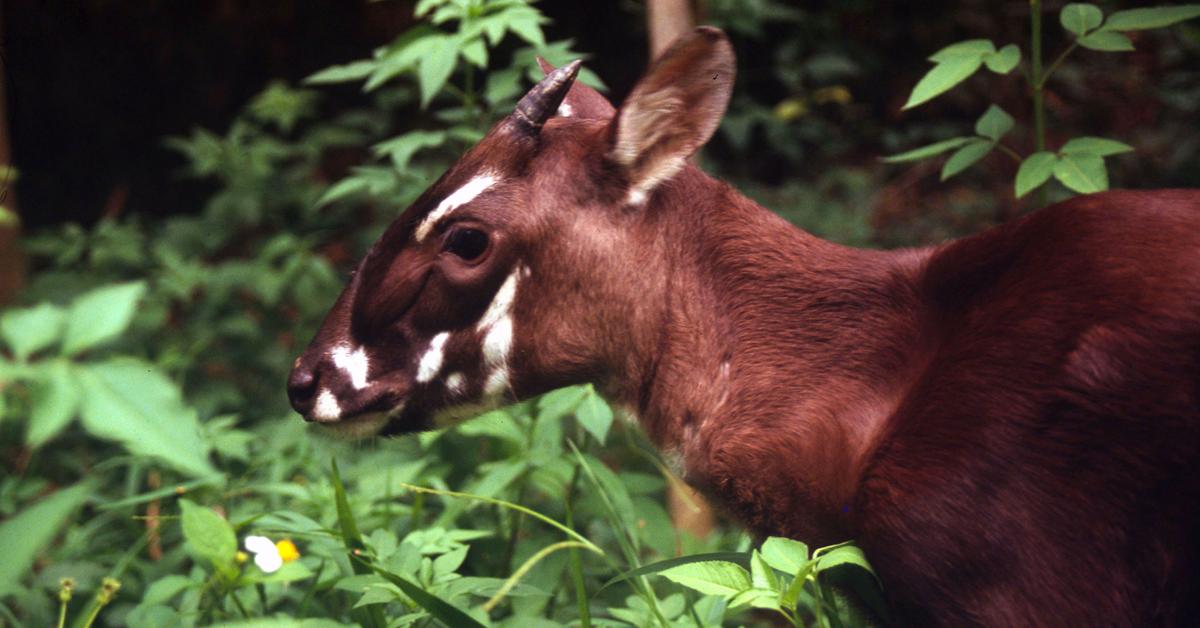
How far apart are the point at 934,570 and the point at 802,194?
4702mm

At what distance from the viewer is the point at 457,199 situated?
8.35 ft

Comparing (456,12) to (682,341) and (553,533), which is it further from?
(553,533)

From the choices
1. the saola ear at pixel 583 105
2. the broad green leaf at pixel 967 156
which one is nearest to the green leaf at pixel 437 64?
the saola ear at pixel 583 105

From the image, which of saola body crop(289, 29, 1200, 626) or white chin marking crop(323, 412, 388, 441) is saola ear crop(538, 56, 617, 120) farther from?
white chin marking crop(323, 412, 388, 441)

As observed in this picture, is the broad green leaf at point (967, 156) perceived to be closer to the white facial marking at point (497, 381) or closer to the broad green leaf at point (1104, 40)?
the broad green leaf at point (1104, 40)

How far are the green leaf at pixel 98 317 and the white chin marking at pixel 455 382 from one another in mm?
1167

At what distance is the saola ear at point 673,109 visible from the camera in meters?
2.40

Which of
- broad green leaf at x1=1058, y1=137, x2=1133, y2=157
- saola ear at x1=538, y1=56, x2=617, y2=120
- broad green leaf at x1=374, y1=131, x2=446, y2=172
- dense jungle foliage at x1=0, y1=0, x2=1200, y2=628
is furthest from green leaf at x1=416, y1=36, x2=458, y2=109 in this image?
broad green leaf at x1=1058, y1=137, x2=1133, y2=157

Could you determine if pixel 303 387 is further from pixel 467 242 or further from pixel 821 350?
pixel 821 350

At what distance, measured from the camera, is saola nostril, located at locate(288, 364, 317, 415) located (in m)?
2.60

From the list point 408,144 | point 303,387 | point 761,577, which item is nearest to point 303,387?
point 303,387

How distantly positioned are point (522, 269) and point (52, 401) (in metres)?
1.33

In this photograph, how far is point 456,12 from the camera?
3.16 m

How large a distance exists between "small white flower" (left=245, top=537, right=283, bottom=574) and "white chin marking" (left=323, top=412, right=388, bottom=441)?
28 centimetres
